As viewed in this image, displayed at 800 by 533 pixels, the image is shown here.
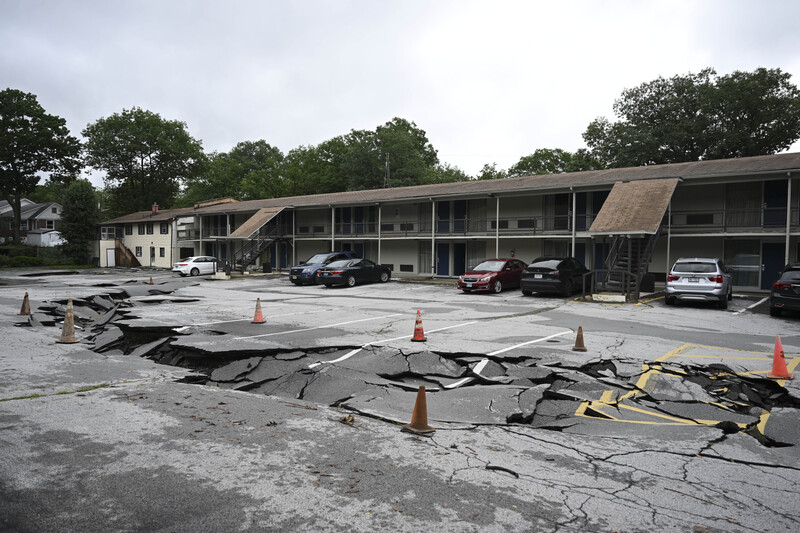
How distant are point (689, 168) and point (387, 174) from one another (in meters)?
29.5

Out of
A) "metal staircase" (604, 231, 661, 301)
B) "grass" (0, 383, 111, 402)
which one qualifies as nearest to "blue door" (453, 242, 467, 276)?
"metal staircase" (604, 231, 661, 301)

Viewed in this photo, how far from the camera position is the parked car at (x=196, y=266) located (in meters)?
35.4

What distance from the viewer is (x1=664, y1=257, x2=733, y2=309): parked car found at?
15.3 metres

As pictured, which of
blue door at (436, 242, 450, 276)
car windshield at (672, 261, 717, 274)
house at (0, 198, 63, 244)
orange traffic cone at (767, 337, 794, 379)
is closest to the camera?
orange traffic cone at (767, 337, 794, 379)

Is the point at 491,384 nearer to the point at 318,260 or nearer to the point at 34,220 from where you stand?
the point at 318,260

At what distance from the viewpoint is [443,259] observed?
3086 centimetres

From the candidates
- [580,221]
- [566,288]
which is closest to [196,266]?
[580,221]

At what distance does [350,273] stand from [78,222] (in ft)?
133

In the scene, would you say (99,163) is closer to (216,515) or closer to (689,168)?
(689,168)

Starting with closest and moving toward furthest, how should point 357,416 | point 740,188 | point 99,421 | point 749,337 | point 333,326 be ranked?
point 99,421
point 357,416
point 749,337
point 333,326
point 740,188

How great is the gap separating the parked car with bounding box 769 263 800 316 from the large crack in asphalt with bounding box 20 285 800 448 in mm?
7133

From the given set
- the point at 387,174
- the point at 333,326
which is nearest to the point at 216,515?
the point at 333,326

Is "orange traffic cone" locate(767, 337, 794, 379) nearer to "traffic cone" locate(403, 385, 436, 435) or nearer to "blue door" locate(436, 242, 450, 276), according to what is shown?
"traffic cone" locate(403, 385, 436, 435)

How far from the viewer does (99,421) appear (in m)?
5.01
